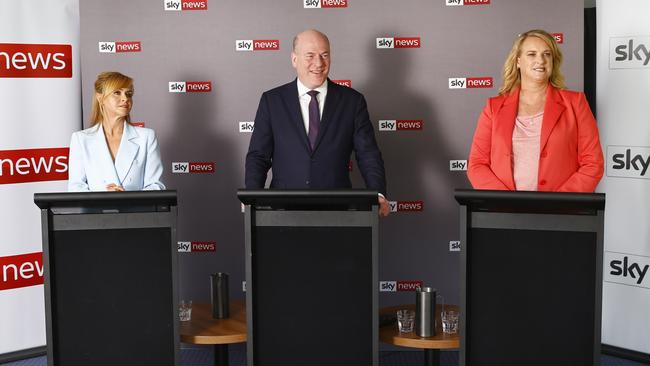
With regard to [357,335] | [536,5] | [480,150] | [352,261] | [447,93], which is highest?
[536,5]

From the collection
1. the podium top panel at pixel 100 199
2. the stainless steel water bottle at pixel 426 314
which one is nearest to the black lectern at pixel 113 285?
the podium top panel at pixel 100 199

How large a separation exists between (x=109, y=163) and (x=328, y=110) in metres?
1.09

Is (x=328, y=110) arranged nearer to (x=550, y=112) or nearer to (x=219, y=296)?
(x=550, y=112)

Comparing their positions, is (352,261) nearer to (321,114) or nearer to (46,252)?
(46,252)

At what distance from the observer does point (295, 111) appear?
3998mm

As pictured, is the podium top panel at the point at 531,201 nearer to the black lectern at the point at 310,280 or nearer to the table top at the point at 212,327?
the black lectern at the point at 310,280

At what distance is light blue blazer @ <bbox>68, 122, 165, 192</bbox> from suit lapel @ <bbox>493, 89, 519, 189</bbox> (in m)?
1.61

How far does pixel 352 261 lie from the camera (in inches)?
109

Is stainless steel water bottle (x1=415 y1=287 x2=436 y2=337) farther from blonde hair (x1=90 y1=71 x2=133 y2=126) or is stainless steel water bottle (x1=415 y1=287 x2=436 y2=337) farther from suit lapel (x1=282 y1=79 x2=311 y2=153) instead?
blonde hair (x1=90 y1=71 x2=133 y2=126)

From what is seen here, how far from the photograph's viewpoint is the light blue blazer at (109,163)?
3869 mm

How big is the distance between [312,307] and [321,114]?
143 cm

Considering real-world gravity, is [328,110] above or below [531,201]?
above

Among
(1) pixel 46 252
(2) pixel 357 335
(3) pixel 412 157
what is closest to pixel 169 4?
(3) pixel 412 157

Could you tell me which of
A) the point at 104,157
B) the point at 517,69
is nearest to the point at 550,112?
the point at 517,69
